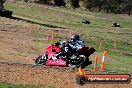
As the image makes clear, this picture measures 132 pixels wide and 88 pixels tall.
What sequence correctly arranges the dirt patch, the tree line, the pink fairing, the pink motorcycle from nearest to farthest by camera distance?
the dirt patch < the pink motorcycle < the pink fairing < the tree line

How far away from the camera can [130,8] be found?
142625 mm

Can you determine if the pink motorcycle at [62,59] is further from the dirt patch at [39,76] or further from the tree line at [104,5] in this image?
the tree line at [104,5]

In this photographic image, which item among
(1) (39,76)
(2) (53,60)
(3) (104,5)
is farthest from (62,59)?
(3) (104,5)

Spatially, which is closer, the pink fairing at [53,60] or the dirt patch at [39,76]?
the dirt patch at [39,76]

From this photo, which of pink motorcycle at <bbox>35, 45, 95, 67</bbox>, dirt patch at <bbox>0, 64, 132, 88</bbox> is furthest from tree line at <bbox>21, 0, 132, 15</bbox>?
dirt patch at <bbox>0, 64, 132, 88</bbox>

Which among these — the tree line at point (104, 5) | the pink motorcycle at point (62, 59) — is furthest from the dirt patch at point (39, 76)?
the tree line at point (104, 5)

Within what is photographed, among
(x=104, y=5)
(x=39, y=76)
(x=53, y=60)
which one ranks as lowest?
(x=104, y=5)

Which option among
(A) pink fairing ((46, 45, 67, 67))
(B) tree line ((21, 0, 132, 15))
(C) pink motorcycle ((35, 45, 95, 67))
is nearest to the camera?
(C) pink motorcycle ((35, 45, 95, 67))

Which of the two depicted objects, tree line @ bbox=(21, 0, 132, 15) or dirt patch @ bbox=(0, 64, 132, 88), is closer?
dirt patch @ bbox=(0, 64, 132, 88)

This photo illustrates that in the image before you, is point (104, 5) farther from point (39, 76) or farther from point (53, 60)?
point (39, 76)

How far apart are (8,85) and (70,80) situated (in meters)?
3.19

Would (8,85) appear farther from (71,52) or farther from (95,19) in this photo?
(95,19)

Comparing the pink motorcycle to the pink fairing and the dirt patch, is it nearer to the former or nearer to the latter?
the pink fairing

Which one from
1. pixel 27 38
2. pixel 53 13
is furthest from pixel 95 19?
pixel 27 38
